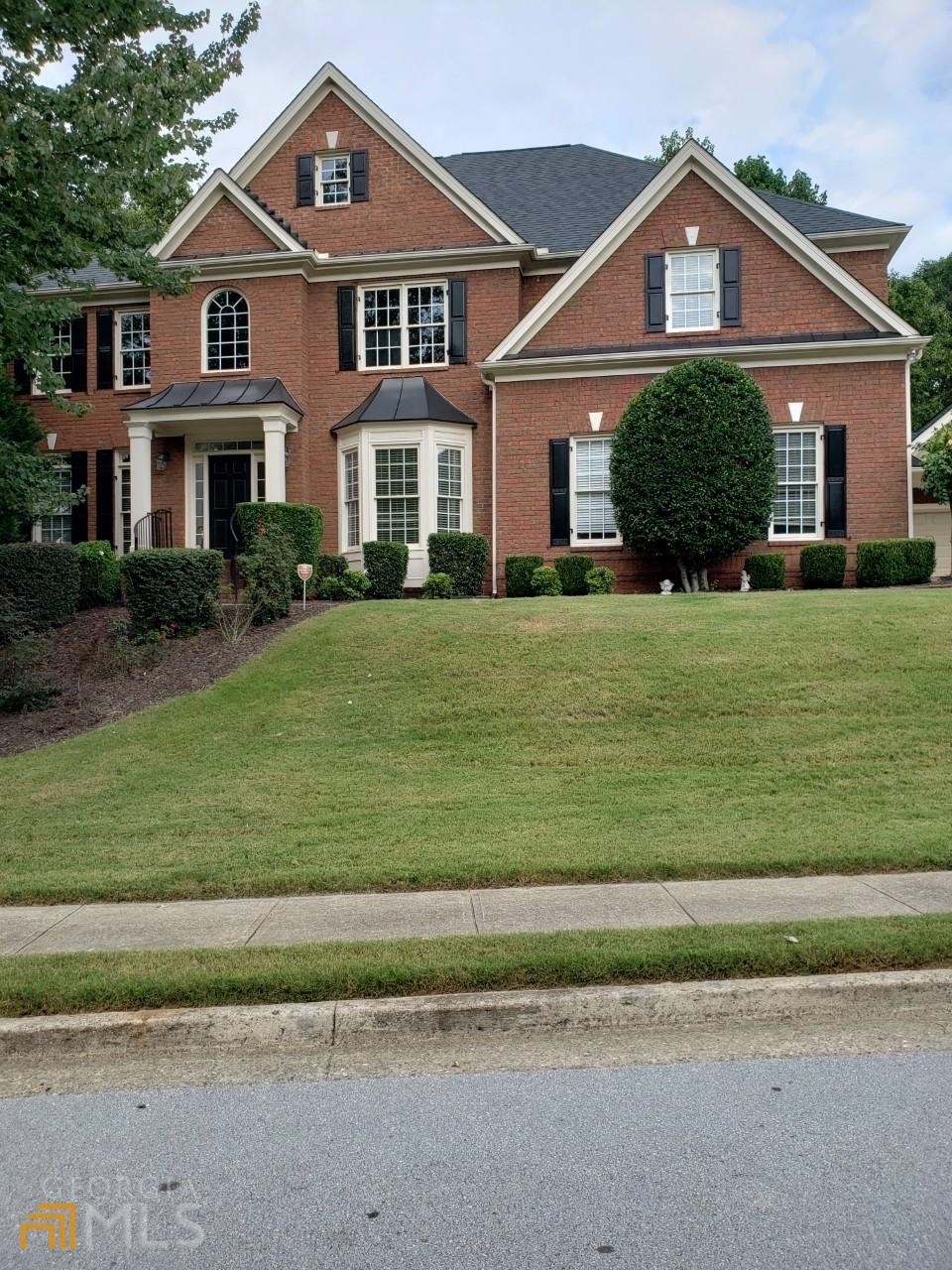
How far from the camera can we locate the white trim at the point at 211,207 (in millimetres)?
20578

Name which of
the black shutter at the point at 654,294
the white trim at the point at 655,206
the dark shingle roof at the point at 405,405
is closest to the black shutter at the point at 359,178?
the dark shingle roof at the point at 405,405

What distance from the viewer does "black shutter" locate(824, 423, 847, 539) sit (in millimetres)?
18438

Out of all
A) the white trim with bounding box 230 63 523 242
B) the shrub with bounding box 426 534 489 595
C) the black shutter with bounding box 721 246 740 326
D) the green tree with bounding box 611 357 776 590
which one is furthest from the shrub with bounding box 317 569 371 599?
the black shutter with bounding box 721 246 740 326

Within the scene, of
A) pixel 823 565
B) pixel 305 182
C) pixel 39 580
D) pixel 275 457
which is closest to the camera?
pixel 39 580

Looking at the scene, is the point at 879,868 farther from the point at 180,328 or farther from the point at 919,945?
the point at 180,328

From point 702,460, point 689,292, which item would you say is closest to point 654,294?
point 689,292

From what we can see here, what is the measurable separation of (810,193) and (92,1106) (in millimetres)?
44600

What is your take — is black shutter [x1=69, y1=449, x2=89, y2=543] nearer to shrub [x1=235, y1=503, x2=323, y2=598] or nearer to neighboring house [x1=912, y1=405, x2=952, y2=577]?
shrub [x1=235, y1=503, x2=323, y2=598]

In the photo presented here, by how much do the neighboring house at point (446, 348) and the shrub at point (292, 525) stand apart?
2577 mm

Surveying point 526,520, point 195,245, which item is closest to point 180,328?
point 195,245

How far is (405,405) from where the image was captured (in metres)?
19.8

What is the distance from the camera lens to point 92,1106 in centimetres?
394

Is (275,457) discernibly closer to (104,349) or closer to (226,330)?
(226,330)

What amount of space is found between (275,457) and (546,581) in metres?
6.13
